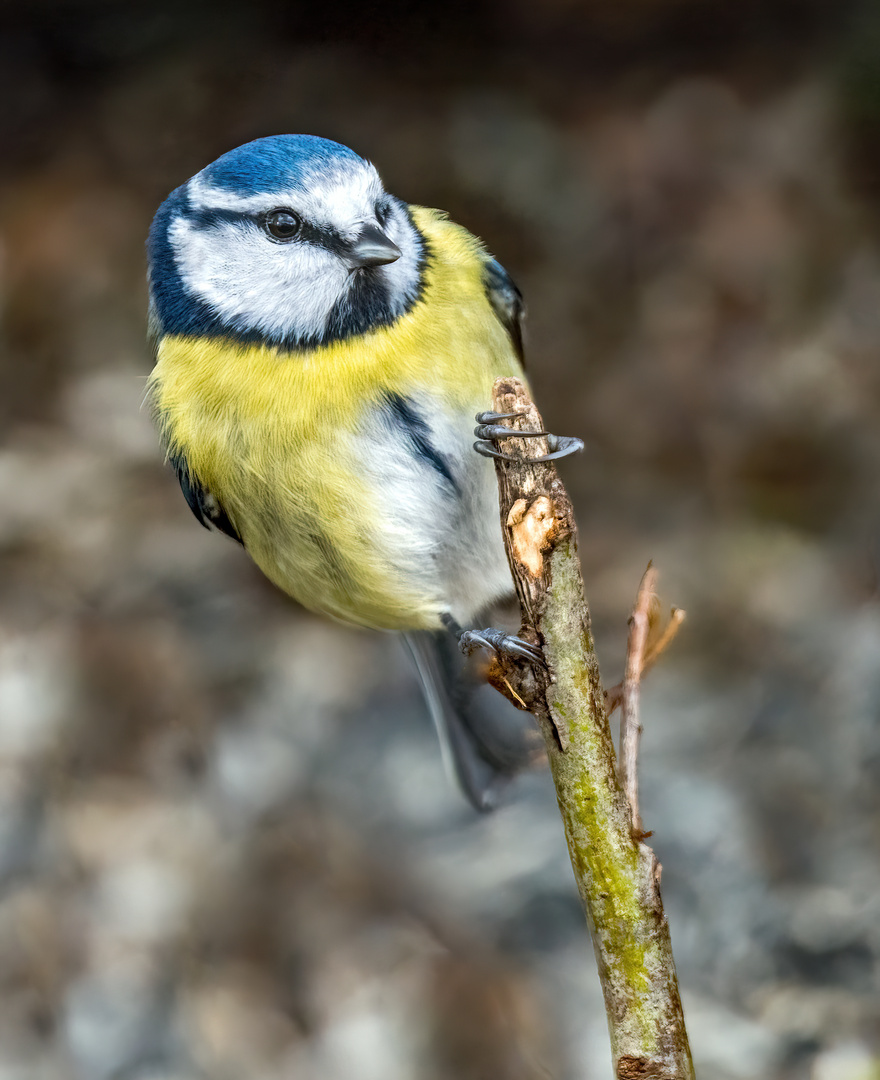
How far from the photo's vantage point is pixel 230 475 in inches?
27.6

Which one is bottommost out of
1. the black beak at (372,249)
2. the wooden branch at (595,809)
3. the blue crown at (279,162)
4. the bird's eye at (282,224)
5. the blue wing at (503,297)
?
the wooden branch at (595,809)

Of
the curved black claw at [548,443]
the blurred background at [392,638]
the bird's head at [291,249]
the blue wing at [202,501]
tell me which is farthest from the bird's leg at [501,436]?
the blurred background at [392,638]

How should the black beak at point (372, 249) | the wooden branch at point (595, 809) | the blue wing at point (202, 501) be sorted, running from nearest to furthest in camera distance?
the wooden branch at point (595, 809), the black beak at point (372, 249), the blue wing at point (202, 501)

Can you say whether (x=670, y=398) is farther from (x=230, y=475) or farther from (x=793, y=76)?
(x=230, y=475)

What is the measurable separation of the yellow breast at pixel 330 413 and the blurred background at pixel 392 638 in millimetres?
479

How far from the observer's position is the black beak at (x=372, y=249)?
0.62 metres

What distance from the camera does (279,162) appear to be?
2.09ft

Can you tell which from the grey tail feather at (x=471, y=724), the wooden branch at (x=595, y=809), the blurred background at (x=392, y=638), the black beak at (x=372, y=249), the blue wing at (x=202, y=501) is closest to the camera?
the wooden branch at (x=595, y=809)

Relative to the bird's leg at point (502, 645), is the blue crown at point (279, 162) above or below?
above

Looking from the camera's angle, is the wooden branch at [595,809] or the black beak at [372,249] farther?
the black beak at [372,249]

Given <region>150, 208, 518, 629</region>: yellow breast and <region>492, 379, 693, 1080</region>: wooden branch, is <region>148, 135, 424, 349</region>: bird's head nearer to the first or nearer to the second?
<region>150, 208, 518, 629</region>: yellow breast

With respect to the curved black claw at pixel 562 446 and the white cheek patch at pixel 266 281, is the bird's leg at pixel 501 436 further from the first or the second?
the white cheek patch at pixel 266 281

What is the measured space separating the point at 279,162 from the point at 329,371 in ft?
0.45

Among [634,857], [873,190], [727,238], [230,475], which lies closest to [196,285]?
[230,475]
